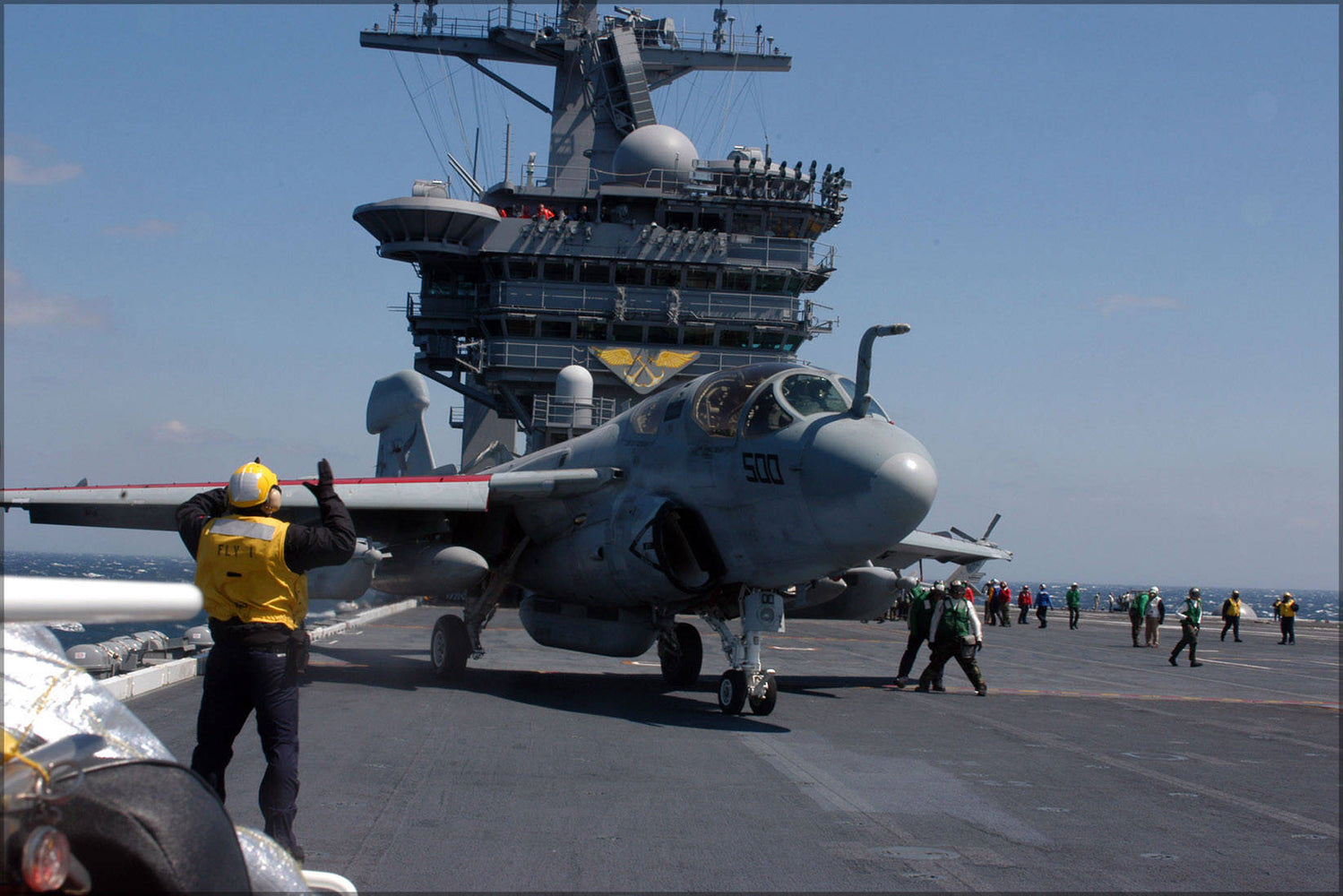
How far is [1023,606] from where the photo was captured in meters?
43.2

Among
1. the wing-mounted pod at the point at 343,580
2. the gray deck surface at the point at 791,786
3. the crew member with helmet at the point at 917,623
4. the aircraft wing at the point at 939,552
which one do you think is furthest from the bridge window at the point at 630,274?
the wing-mounted pod at the point at 343,580

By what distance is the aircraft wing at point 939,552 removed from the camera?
16570mm

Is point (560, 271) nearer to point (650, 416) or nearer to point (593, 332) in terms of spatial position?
point (593, 332)

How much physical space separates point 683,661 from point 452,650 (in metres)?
3.12

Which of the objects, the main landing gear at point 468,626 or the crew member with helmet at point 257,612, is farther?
the main landing gear at point 468,626

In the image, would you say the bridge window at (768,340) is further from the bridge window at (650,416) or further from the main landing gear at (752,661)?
the main landing gear at (752,661)

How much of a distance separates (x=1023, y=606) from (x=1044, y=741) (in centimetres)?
3464

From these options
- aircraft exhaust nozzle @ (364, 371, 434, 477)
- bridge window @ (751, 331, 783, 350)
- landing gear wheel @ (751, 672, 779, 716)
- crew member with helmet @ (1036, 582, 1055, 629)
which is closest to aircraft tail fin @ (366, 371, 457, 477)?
aircraft exhaust nozzle @ (364, 371, 434, 477)

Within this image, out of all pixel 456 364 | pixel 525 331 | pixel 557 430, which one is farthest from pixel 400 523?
pixel 456 364

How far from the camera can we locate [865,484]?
9758mm

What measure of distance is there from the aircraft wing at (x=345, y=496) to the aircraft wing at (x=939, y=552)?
5.88 meters

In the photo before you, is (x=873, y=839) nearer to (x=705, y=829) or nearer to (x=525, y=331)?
(x=705, y=829)

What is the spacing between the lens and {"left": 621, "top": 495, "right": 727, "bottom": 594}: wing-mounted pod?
460 inches

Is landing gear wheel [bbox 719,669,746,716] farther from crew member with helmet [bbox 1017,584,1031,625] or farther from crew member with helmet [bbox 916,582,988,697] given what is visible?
crew member with helmet [bbox 1017,584,1031,625]
